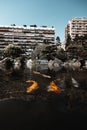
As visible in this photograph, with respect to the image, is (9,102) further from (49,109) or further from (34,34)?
(34,34)

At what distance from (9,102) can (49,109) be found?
3.99 meters

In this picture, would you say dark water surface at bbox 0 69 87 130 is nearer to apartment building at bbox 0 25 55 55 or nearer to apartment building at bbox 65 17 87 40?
apartment building at bbox 0 25 55 55

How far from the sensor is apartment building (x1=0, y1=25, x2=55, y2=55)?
6378 inches

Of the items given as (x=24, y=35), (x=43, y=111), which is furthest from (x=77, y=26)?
(x=43, y=111)

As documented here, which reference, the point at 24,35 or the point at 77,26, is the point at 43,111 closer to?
the point at 24,35

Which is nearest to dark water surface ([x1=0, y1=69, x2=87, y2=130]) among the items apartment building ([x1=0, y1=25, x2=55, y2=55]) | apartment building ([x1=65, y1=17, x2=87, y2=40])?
apartment building ([x1=0, y1=25, x2=55, y2=55])

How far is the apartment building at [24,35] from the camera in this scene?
6378 inches

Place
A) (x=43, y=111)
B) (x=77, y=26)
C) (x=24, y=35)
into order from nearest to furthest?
(x=43, y=111)
(x=24, y=35)
(x=77, y=26)

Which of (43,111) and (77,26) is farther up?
(77,26)

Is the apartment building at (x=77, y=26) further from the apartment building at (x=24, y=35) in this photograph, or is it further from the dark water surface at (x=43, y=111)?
the dark water surface at (x=43, y=111)

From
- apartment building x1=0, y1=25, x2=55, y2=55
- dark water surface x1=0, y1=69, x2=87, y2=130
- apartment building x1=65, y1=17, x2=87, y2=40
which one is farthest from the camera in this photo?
apartment building x1=65, y1=17, x2=87, y2=40

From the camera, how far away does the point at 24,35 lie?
16512 cm

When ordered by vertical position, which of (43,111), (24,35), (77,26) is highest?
(77,26)

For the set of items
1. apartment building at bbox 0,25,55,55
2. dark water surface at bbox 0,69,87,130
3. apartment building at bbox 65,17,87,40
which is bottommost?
dark water surface at bbox 0,69,87,130
